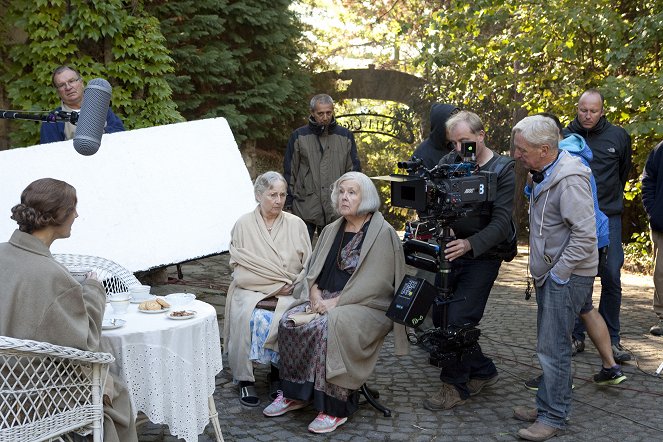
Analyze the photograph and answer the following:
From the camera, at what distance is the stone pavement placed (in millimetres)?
4082

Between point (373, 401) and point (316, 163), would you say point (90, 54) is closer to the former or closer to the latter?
point (316, 163)

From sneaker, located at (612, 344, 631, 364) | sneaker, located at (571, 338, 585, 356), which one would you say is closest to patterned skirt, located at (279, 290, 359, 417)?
sneaker, located at (571, 338, 585, 356)

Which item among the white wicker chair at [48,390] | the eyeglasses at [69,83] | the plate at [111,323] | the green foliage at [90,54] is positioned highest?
the green foliage at [90,54]

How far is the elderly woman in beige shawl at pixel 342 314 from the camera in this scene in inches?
165

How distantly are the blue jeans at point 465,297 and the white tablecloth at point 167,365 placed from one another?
61.7 inches

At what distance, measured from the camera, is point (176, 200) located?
6020 mm

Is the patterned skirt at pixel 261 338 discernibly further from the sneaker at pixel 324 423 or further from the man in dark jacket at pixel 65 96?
the man in dark jacket at pixel 65 96

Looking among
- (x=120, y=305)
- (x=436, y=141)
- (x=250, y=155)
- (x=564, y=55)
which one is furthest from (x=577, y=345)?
(x=250, y=155)

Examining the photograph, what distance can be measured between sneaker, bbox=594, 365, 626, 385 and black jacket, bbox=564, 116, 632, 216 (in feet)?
3.75

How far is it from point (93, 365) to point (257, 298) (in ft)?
6.08

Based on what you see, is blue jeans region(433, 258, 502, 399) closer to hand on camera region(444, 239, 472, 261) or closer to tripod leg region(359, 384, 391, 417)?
hand on camera region(444, 239, 472, 261)

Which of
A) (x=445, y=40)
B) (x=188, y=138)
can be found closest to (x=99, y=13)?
(x=188, y=138)

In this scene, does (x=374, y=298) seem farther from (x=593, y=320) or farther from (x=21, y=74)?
(x=21, y=74)

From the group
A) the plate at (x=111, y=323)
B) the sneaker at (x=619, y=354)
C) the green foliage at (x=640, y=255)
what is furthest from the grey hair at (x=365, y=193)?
the green foliage at (x=640, y=255)
